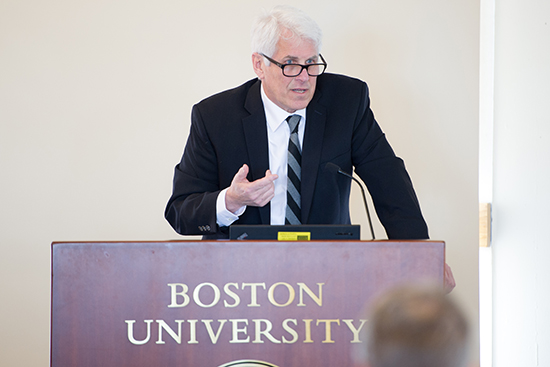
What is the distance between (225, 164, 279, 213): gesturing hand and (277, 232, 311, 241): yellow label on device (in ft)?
0.80

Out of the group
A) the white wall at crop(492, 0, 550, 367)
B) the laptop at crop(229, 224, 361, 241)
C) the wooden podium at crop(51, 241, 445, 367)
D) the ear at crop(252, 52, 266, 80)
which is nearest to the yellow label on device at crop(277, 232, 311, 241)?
the laptop at crop(229, 224, 361, 241)

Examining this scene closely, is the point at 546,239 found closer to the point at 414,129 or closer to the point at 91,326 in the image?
the point at 414,129

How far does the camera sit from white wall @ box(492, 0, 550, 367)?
7.00 ft

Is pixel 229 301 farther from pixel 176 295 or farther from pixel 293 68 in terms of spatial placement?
pixel 293 68

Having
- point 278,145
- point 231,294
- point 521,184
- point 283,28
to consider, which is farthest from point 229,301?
point 521,184

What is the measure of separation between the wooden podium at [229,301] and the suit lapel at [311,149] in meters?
0.86

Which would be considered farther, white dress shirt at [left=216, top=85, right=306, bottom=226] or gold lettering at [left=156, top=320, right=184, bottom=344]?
white dress shirt at [left=216, top=85, right=306, bottom=226]

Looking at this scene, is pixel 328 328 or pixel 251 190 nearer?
pixel 328 328

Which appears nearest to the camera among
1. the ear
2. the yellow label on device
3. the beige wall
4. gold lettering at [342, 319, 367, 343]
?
gold lettering at [342, 319, 367, 343]

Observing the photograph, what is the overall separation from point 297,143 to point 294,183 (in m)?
0.16

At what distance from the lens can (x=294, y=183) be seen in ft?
7.09

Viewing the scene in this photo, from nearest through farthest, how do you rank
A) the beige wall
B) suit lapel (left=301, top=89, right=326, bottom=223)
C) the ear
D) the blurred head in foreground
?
1. the blurred head in foreground
2. suit lapel (left=301, top=89, right=326, bottom=223)
3. the ear
4. the beige wall

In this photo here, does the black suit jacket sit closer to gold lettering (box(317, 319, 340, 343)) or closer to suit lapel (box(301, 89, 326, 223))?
suit lapel (box(301, 89, 326, 223))

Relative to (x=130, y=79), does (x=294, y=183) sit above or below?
below
